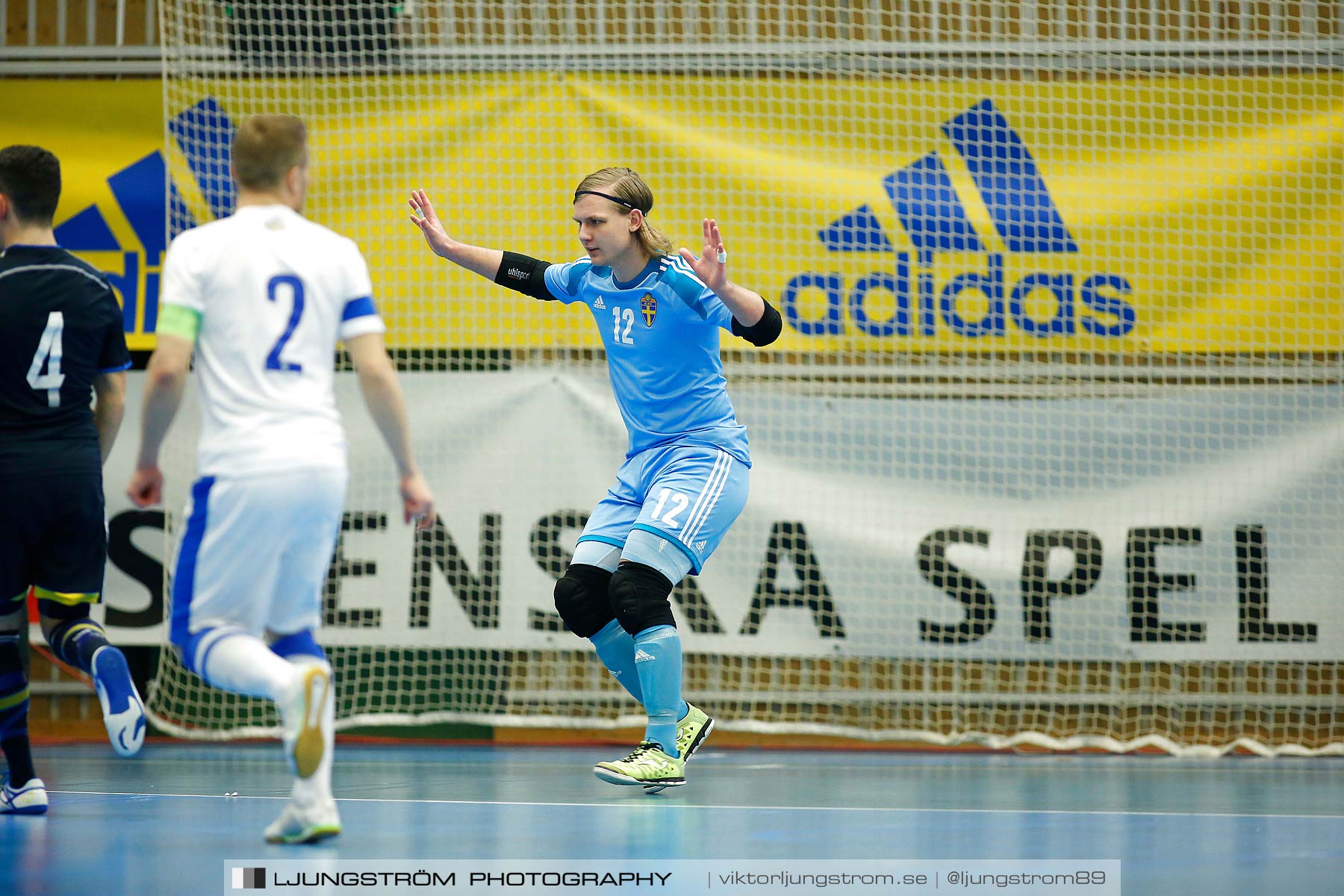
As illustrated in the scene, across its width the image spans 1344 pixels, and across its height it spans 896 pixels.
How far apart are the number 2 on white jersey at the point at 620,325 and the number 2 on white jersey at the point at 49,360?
5.83 feet

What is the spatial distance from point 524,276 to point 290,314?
7.28 feet

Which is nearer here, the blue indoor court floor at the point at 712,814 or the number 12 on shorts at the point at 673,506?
the blue indoor court floor at the point at 712,814

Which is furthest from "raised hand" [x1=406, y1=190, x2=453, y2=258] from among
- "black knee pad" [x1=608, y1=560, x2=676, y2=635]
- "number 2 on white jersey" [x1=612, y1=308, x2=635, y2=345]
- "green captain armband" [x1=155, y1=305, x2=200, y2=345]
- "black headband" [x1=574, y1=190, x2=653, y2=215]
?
"green captain armband" [x1=155, y1=305, x2=200, y2=345]

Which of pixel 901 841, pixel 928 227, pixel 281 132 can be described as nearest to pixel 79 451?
pixel 281 132

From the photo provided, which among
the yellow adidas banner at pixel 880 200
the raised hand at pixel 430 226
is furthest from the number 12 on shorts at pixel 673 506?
the yellow adidas banner at pixel 880 200

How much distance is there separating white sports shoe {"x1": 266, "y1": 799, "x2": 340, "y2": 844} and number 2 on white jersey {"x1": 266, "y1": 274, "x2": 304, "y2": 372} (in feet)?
3.26

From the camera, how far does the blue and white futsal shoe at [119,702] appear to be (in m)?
4.06

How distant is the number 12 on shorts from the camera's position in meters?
4.93

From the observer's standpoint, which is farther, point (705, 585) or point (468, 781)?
point (705, 585)

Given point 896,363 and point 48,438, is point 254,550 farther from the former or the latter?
point 896,363

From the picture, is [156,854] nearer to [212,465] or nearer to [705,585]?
[212,465]

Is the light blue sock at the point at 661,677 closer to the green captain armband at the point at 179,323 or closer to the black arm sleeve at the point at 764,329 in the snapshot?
the black arm sleeve at the point at 764,329

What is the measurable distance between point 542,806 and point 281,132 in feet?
7.43

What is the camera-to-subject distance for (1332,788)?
5602mm
